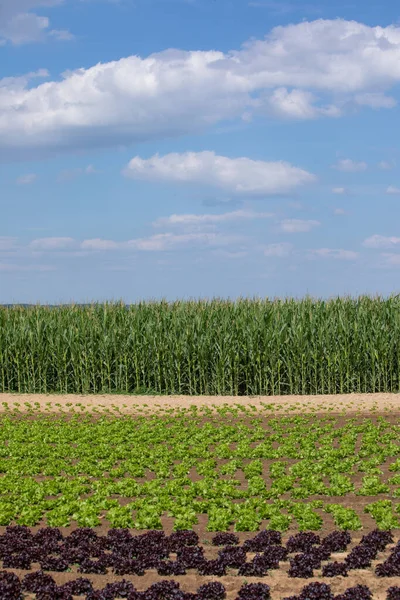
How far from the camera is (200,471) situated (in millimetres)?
11984

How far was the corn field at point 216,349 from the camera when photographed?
76.9 feet

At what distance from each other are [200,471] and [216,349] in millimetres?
11701

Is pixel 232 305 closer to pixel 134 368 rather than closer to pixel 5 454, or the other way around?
pixel 134 368

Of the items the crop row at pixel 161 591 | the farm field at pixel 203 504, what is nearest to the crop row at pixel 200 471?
the farm field at pixel 203 504

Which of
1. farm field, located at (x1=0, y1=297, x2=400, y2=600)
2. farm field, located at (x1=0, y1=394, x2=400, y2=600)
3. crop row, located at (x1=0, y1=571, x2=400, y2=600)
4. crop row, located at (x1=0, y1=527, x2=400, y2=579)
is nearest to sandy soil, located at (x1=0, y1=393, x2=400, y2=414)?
farm field, located at (x1=0, y1=297, x2=400, y2=600)

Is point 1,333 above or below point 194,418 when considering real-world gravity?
above

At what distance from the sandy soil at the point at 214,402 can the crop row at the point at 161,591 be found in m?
12.1

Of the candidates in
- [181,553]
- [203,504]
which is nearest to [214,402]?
[203,504]

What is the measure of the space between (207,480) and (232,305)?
14.6 m

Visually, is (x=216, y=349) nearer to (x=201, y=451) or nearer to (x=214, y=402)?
(x=214, y=402)

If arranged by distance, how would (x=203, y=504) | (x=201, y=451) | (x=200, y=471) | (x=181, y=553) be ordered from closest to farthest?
1. (x=181, y=553)
2. (x=203, y=504)
3. (x=200, y=471)
4. (x=201, y=451)

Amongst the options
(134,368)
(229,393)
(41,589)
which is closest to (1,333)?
(134,368)

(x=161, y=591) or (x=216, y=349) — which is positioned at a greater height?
(x=216, y=349)

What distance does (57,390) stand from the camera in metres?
25.3
